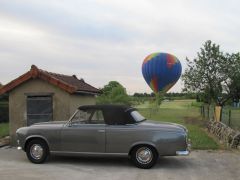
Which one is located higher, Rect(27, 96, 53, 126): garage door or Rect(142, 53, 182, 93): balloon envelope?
Rect(142, 53, 182, 93): balloon envelope

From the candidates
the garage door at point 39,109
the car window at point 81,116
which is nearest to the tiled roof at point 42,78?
the garage door at point 39,109

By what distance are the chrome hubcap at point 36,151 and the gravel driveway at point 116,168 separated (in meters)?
0.27

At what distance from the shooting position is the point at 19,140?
474 inches


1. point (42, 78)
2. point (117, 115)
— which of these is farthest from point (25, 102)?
point (117, 115)

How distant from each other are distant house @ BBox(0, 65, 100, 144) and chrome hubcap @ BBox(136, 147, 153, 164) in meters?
4.56

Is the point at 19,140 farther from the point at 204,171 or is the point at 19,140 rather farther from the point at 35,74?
the point at 204,171

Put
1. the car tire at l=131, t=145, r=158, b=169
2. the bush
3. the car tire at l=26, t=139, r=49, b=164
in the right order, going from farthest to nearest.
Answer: the bush, the car tire at l=26, t=139, r=49, b=164, the car tire at l=131, t=145, r=158, b=169

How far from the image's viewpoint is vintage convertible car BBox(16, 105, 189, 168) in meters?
10.9

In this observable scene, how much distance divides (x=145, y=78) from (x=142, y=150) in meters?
25.7

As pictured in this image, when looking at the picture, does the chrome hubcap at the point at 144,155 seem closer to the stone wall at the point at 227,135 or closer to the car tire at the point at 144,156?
the car tire at the point at 144,156

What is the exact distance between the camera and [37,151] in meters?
11.9

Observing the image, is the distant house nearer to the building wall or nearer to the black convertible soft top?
the building wall

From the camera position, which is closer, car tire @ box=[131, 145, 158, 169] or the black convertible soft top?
car tire @ box=[131, 145, 158, 169]

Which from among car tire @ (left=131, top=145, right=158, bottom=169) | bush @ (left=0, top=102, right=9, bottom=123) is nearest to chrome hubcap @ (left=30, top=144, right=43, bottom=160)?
car tire @ (left=131, top=145, right=158, bottom=169)
